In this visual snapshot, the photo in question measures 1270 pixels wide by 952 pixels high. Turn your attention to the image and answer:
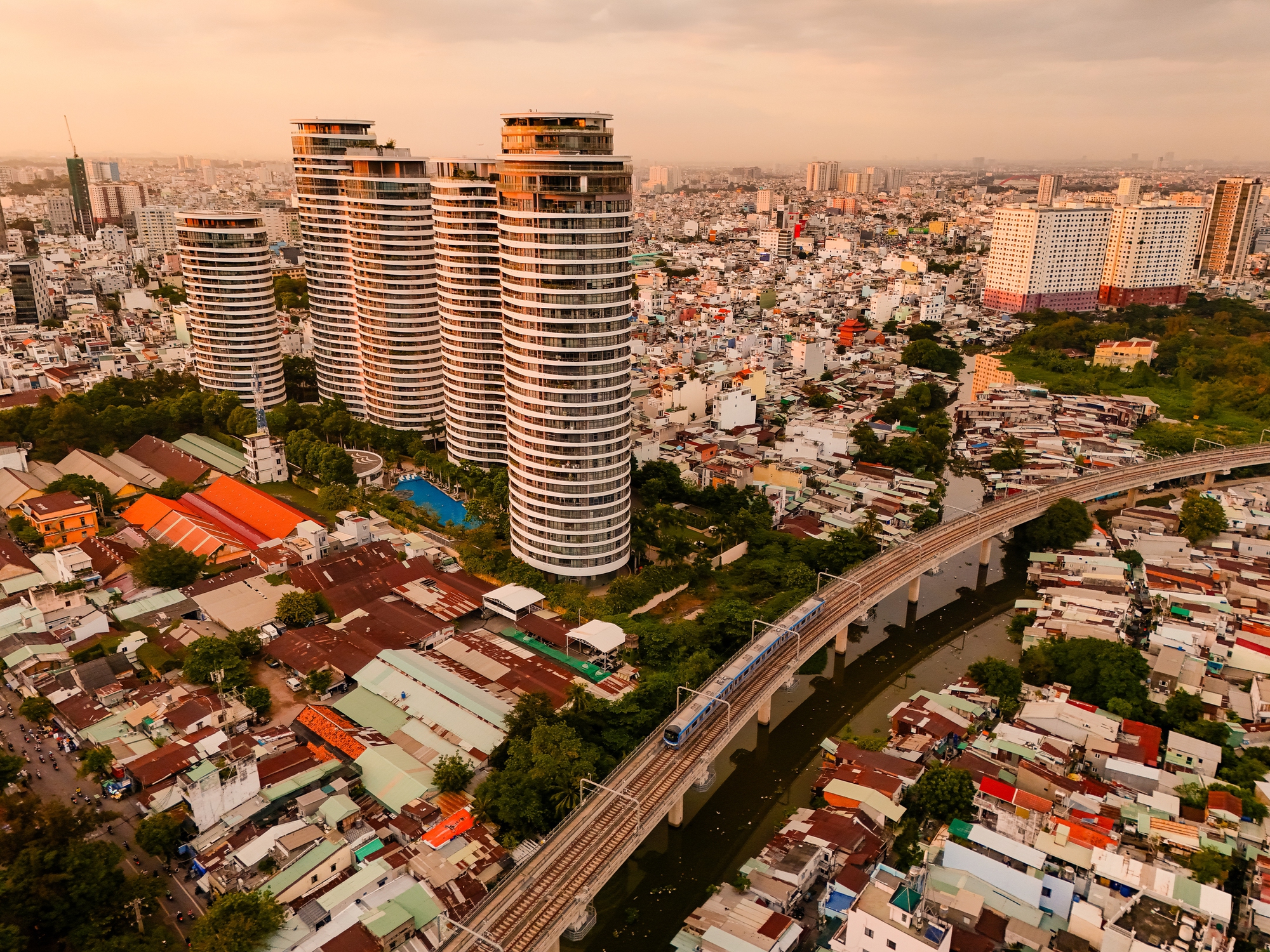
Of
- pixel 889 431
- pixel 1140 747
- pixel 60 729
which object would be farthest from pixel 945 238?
pixel 60 729

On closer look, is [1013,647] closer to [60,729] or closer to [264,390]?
[60,729]

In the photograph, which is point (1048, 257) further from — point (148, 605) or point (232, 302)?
point (148, 605)

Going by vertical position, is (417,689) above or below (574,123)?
below

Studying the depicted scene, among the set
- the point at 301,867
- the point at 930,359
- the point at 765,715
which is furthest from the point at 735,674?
the point at 930,359

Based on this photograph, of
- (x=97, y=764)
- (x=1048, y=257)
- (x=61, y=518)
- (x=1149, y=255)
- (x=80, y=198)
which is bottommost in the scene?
(x=97, y=764)

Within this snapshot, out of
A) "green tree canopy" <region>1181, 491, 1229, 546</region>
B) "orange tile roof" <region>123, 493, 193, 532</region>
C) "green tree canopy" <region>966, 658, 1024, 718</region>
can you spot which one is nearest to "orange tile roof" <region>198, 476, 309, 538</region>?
"orange tile roof" <region>123, 493, 193, 532</region>

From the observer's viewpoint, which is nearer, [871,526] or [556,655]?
[556,655]

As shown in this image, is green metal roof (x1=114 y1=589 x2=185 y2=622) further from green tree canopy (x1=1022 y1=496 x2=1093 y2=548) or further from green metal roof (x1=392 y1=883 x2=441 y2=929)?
green tree canopy (x1=1022 y1=496 x2=1093 y2=548)
